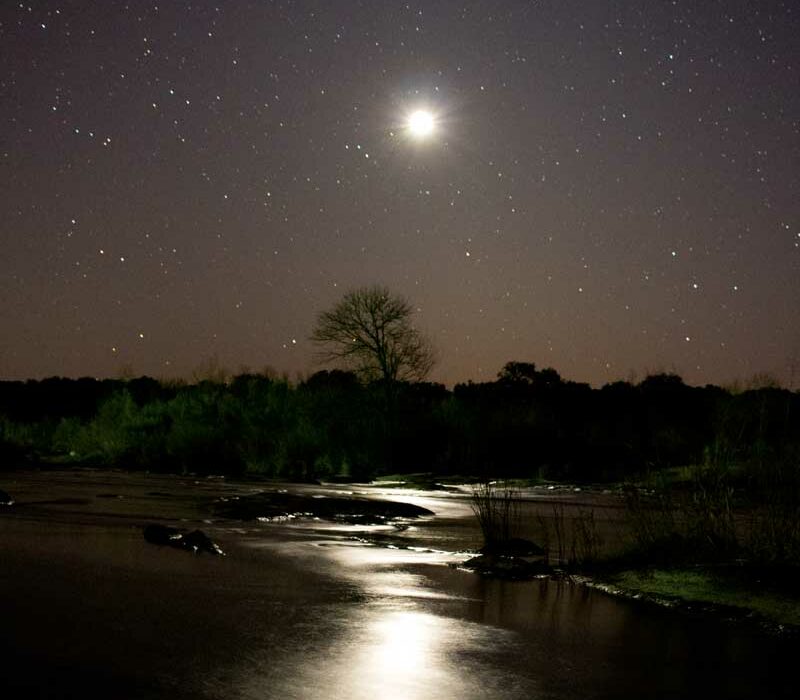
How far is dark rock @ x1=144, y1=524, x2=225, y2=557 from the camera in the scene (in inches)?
570

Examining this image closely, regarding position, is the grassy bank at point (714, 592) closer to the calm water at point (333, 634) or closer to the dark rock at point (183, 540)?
the calm water at point (333, 634)

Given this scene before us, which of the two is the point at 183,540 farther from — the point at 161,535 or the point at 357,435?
the point at 357,435

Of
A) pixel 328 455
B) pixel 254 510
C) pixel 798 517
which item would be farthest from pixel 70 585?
pixel 328 455

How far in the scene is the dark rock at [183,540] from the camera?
14484 millimetres

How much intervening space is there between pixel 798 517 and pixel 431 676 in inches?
220

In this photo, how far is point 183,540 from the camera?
15.0 meters

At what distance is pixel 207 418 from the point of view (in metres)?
50.5

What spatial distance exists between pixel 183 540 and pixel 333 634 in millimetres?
6412

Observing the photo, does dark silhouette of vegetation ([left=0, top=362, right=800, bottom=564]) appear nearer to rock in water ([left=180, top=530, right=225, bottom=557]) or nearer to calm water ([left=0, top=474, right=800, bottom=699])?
rock in water ([left=180, top=530, right=225, bottom=557])

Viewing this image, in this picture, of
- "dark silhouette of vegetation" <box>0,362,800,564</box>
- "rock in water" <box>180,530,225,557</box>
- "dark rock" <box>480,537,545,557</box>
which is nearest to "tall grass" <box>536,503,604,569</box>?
"dark rock" <box>480,537,545,557</box>

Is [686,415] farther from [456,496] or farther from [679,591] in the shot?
[679,591]

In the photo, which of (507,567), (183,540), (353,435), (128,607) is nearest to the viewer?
(128,607)

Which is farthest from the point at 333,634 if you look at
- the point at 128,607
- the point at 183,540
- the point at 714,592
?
the point at 183,540

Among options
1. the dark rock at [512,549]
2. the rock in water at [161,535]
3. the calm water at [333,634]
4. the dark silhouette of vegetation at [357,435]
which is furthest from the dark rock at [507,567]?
the dark silhouette of vegetation at [357,435]
